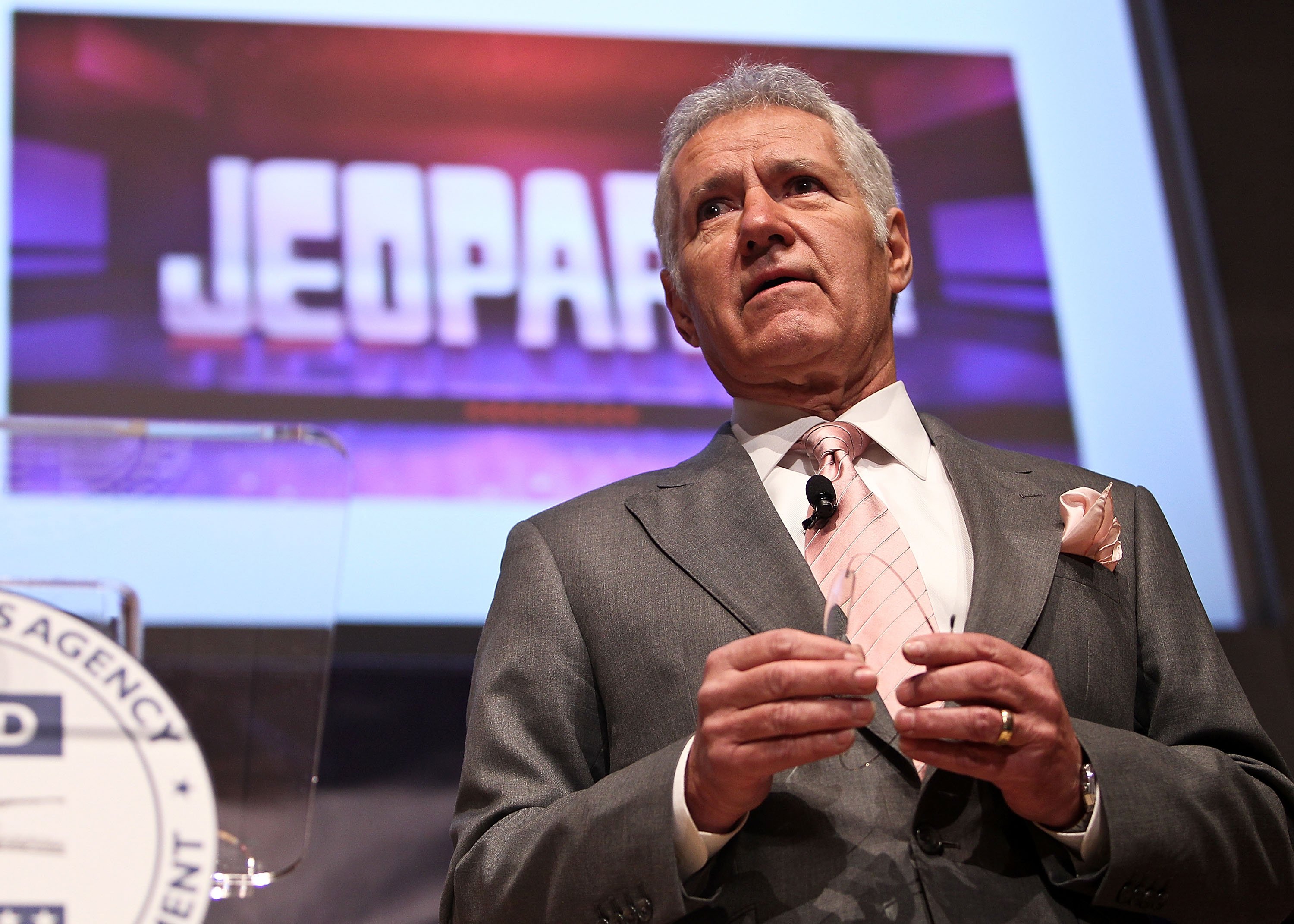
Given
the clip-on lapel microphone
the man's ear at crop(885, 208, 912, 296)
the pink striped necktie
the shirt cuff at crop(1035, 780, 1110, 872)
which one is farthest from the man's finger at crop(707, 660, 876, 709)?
the man's ear at crop(885, 208, 912, 296)

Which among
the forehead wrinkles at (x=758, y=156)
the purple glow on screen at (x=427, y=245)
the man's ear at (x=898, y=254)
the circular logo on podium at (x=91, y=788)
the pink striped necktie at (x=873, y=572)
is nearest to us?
the circular logo on podium at (x=91, y=788)

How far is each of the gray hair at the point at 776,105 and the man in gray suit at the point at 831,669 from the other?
0.01 m

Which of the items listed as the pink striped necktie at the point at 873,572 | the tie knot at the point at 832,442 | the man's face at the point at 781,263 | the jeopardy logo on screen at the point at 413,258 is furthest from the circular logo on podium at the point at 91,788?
the jeopardy logo on screen at the point at 413,258

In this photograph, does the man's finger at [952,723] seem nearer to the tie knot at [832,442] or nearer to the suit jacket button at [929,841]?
the suit jacket button at [929,841]

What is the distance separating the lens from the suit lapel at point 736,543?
165cm

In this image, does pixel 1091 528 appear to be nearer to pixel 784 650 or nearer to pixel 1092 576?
pixel 1092 576

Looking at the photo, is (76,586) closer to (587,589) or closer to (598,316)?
(587,589)

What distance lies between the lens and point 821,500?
69.6 inches

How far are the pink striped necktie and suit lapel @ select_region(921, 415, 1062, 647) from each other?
0.08m

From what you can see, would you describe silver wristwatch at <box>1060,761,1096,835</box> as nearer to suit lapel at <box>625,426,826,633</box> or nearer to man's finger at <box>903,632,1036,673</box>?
man's finger at <box>903,632,1036,673</box>

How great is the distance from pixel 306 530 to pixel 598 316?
2029 mm

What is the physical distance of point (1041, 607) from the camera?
5.48 ft

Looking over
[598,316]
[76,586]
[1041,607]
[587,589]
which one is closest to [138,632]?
[76,586]

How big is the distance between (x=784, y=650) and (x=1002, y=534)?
0.62m
